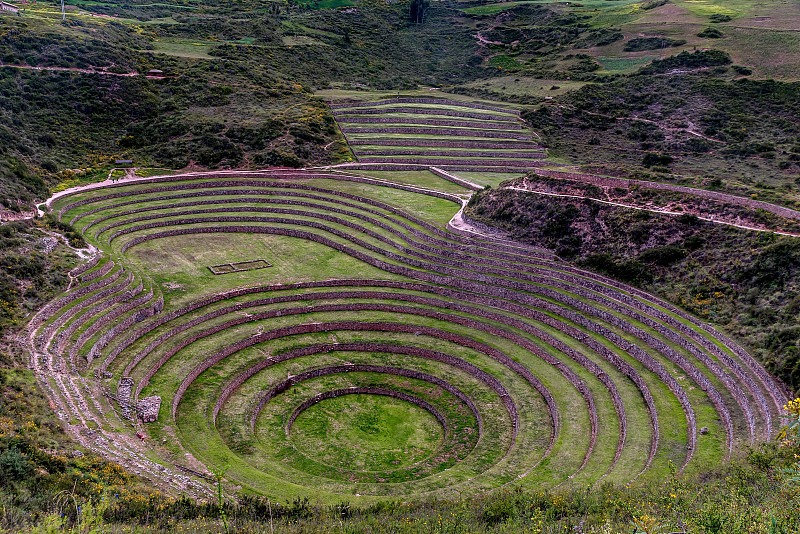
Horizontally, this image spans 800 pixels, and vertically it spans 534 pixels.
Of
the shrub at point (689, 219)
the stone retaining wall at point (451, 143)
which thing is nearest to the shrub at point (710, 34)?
the stone retaining wall at point (451, 143)

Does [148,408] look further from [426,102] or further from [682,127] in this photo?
[426,102]

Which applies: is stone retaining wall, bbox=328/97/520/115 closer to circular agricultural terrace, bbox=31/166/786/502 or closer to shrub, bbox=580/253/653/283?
circular agricultural terrace, bbox=31/166/786/502

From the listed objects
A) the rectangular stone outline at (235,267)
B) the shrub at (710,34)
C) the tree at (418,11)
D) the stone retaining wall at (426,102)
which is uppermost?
the tree at (418,11)

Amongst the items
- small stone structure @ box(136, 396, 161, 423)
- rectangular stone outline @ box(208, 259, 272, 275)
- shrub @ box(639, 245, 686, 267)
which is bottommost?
small stone structure @ box(136, 396, 161, 423)

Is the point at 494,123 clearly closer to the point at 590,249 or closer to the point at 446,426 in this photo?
the point at 590,249

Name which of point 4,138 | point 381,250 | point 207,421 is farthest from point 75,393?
point 4,138

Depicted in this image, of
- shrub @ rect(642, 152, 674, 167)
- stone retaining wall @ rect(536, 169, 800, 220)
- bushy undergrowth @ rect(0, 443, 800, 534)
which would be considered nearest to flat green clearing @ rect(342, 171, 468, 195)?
stone retaining wall @ rect(536, 169, 800, 220)

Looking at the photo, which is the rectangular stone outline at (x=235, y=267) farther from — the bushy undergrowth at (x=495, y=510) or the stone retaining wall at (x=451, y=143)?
the stone retaining wall at (x=451, y=143)
